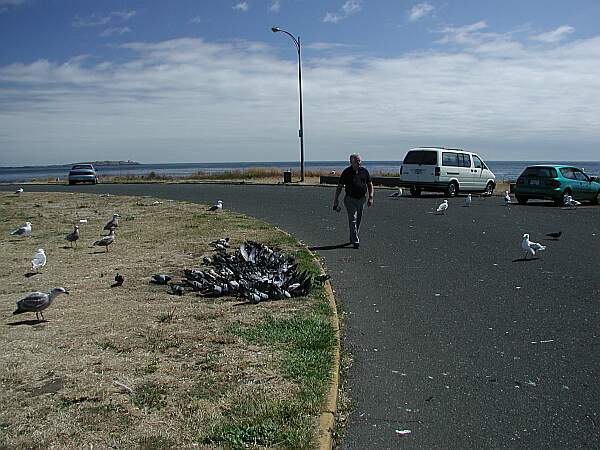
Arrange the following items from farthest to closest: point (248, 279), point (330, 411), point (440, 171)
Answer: point (440, 171) → point (248, 279) → point (330, 411)

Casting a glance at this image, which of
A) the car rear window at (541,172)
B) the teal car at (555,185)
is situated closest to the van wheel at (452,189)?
the teal car at (555,185)

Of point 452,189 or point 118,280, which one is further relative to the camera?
point 452,189

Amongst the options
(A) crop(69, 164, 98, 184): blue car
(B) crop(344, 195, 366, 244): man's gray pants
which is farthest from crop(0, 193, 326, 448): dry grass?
(A) crop(69, 164, 98, 184): blue car

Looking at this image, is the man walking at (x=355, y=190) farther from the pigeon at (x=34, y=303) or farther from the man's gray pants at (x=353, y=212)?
the pigeon at (x=34, y=303)

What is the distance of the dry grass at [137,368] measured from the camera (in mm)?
4168

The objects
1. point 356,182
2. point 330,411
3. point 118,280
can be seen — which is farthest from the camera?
point 356,182

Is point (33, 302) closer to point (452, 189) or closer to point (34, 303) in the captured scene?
point (34, 303)

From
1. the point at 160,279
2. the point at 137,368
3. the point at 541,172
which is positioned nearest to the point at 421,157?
the point at 541,172

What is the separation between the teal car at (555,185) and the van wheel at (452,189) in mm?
3503

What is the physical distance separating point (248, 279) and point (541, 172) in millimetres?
18960

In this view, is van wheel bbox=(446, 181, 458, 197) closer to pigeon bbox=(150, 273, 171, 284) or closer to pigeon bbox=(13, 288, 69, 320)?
pigeon bbox=(150, 273, 171, 284)

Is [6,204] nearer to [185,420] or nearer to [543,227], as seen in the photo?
[543,227]

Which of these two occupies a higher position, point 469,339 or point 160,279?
point 160,279

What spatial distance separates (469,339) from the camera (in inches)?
255
